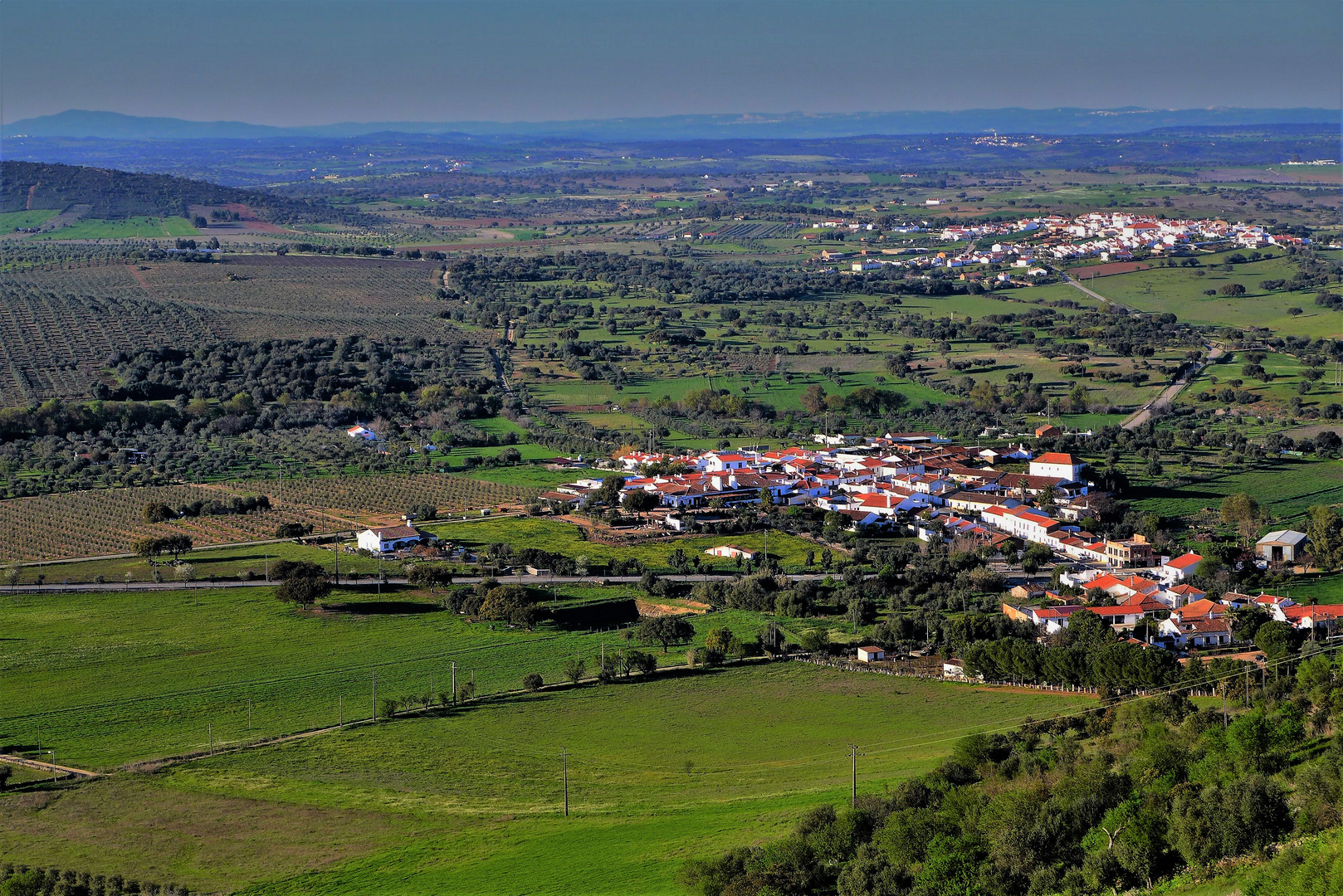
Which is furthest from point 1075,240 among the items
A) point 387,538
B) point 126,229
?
point 387,538

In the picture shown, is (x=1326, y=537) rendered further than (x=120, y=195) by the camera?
No

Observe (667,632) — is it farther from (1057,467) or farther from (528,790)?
(1057,467)

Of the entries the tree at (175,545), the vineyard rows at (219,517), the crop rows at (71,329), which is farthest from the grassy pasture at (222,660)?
the crop rows at (71,329)

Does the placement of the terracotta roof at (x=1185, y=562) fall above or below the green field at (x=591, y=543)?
above

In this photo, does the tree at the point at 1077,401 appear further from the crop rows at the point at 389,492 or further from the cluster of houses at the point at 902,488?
the crop rows at the point at 389,492

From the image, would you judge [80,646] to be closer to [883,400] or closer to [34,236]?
[883,400]

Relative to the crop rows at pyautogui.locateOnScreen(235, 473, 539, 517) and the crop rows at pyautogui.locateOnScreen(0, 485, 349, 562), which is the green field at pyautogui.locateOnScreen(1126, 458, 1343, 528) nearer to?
the crop rows at pyautogui.locateOnScreen(235, 473, 539, 517)

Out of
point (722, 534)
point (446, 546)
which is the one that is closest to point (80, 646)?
point (446, 546)
